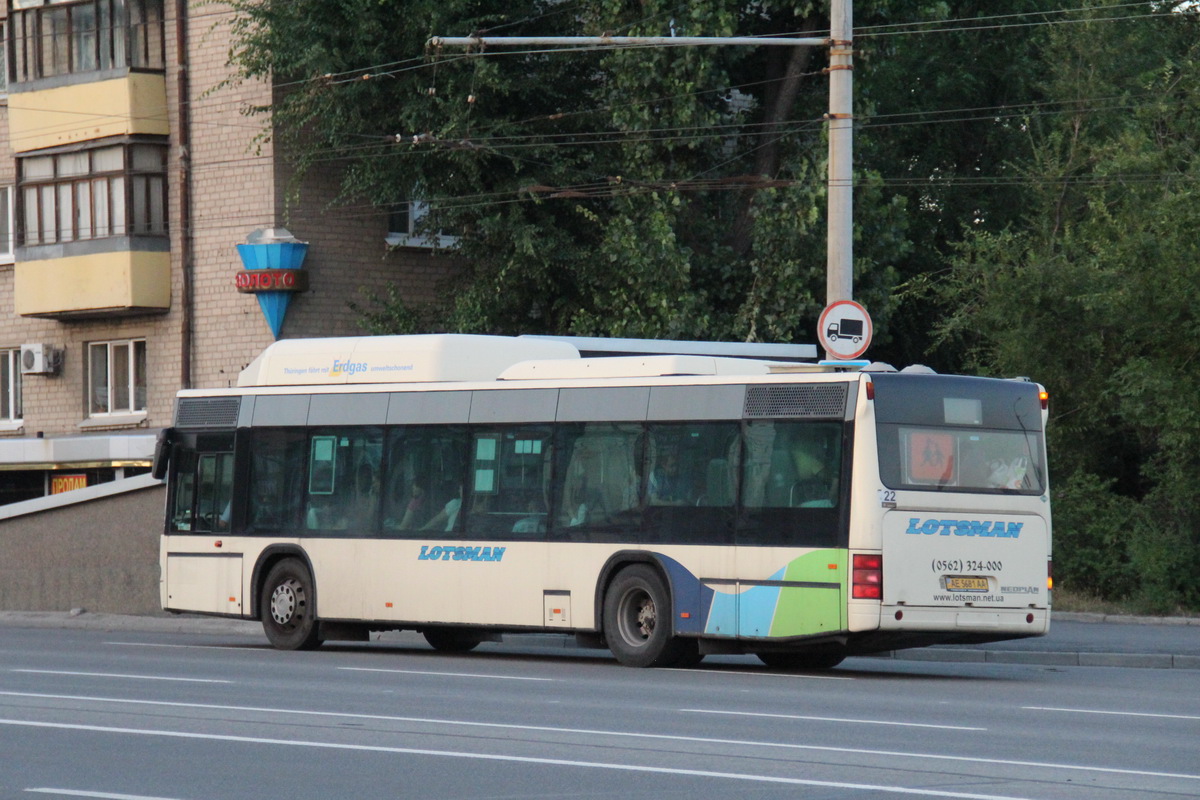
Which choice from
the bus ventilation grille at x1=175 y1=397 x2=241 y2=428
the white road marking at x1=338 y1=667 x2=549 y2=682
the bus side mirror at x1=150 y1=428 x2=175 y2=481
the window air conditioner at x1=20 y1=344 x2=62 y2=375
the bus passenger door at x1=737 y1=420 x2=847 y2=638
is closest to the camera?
the white road marking at x1=338 y1=667 x2=549 y2=682

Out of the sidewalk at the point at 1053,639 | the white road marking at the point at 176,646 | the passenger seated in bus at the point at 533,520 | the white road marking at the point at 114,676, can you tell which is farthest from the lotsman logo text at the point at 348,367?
the white road marking at the point at 114,676

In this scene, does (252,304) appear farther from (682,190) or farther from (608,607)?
(608,607)

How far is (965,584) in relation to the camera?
1695 centimetres

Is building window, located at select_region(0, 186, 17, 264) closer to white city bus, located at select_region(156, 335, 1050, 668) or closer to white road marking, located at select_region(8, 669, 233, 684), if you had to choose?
white city bus, located at select_region(156, 335, 1050, 668)

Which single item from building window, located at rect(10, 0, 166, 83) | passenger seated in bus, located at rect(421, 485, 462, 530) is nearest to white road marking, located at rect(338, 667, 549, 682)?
passenger seated in bus, located at rect(421, 485, 462, 530)

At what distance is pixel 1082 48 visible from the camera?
31547 millimetres

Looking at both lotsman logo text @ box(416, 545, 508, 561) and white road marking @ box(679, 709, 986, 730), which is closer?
white road marking @ box(679, 709, 986, 730)

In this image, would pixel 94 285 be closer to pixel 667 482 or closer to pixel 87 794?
pixel 667 482

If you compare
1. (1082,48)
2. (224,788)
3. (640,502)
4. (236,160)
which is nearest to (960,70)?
(1082,48)

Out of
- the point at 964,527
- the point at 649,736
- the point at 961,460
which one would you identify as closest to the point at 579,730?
the point at 649,736

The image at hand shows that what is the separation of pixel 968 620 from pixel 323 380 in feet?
25.5

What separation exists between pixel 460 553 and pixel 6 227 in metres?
21.6

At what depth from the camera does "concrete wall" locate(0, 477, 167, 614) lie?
28.9 metres

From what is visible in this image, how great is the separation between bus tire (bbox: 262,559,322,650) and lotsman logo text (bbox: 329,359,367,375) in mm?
2091
